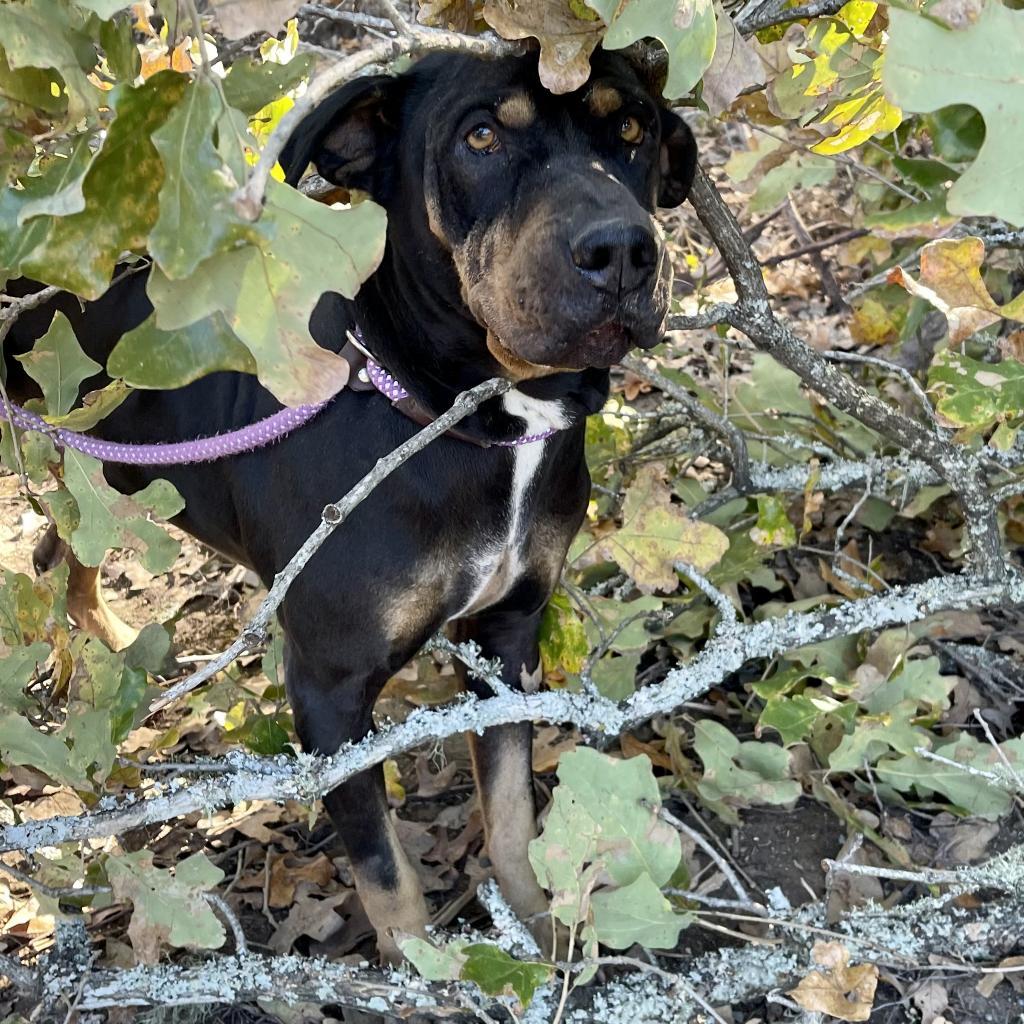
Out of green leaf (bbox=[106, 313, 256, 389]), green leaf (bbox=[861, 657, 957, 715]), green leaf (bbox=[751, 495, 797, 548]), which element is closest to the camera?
green leaf (bbox=[106, 313, 256, 389])

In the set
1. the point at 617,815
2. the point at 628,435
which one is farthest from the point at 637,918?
the point at 628,435

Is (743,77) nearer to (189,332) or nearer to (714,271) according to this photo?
(189,332)

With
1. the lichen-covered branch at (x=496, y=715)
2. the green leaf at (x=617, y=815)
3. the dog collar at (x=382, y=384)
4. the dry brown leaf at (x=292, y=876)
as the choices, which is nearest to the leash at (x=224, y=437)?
the dog collar at (x=382, y=384)

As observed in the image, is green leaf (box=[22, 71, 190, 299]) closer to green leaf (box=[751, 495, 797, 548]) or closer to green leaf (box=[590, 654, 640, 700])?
green leaf (box=[590, 654, 640, 700])

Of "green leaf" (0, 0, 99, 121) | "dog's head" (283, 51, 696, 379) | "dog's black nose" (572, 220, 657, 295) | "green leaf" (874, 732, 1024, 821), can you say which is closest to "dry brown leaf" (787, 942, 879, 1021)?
"green leaf" (874, 732, 1024, 821)

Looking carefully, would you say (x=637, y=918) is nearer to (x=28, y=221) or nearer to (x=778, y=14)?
(x=28, y=221)

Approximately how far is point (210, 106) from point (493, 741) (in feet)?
6.52

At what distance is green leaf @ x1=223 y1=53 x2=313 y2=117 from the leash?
0.71 metres

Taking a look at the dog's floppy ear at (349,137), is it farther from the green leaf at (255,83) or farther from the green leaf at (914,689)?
the green leaf at (914,689)

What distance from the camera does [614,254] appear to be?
198 centimetres

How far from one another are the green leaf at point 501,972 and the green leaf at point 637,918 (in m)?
0.14

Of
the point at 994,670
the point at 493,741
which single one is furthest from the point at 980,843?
the point at 493,741

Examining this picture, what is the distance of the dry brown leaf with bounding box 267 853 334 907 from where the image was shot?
308cm

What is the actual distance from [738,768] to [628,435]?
1441 millimetres
